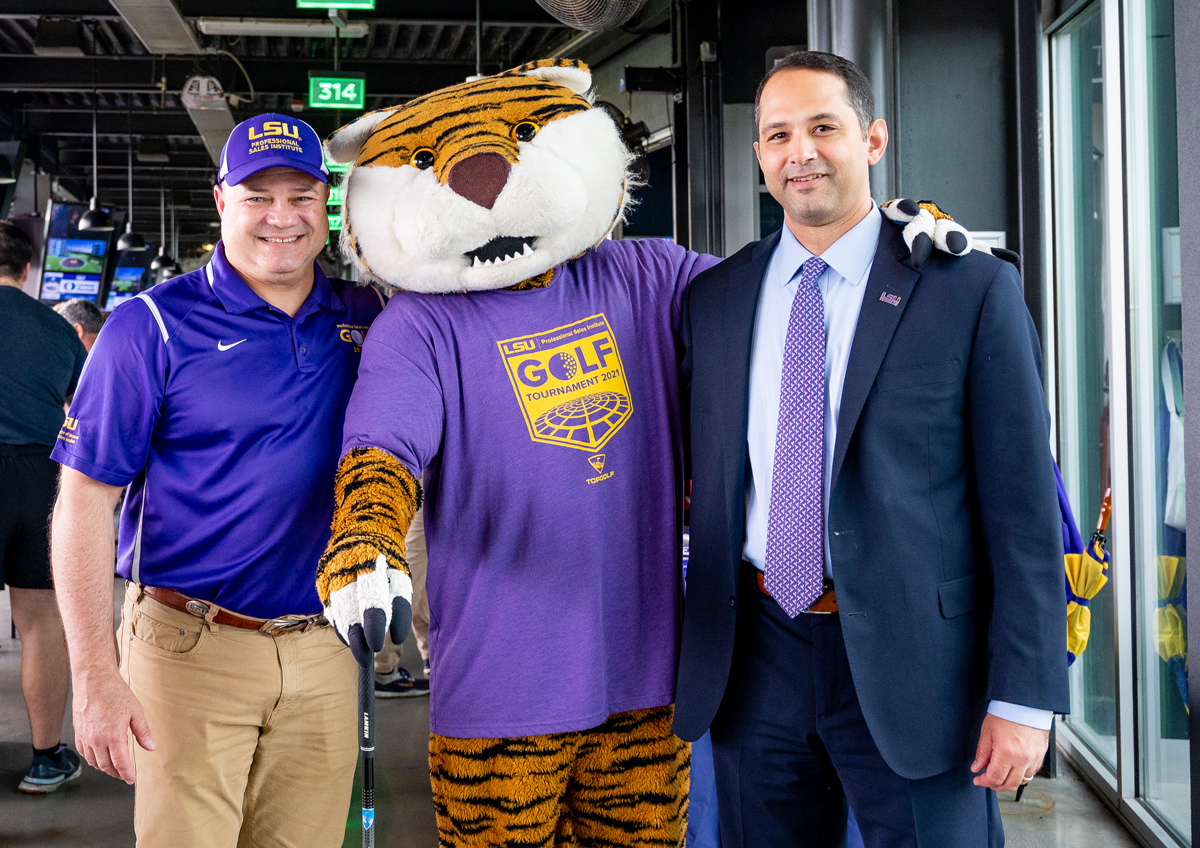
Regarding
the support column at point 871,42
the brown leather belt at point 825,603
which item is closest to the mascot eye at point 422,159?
the brown leather belt at point 825,603

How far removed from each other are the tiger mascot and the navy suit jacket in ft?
1.42

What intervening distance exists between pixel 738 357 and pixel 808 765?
28.5 inches

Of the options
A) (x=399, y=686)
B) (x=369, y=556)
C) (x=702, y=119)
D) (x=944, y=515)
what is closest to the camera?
(x=369, y=556)

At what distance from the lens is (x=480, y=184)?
1976 mm

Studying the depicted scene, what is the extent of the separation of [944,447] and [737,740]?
64 cm

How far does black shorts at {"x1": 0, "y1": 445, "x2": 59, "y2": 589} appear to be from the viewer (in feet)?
13.1

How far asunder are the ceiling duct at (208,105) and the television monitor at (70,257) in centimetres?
267

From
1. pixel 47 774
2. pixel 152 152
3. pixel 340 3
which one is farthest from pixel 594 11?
pixel 152 152

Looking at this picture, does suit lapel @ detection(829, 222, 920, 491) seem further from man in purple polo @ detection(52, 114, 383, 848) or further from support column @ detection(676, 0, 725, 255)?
support column @ detection(676, 0, 725, 255)

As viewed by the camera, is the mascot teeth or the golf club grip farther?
the mascot teeth

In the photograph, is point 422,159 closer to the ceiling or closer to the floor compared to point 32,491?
closer to the ceiling

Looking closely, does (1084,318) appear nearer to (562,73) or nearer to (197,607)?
(562,73)

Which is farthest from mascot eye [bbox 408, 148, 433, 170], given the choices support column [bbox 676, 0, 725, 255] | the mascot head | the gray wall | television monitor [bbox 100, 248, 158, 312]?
television monitor [bbox 100, 248, 158, 312]

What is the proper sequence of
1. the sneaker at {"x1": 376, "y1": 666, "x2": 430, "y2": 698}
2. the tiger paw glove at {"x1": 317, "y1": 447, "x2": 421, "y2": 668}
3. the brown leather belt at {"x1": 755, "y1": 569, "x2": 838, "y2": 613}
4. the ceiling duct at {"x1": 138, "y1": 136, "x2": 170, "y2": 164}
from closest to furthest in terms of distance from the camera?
1. the tiger paw glove at {"x1": 317, "y1": 447, "x2": 421, "y2": 668}
2. the brown leather belt at {"x1": 755, "y1": 569, "x2": 838, "y2": 613}
3. the sneaker at {"x1": 376, "y1": 666, "x2": 430, "y2": 698}
4. the ceiling duct at {"x1": 138, "y1": 136, "x2": 170, "y2": 164}
